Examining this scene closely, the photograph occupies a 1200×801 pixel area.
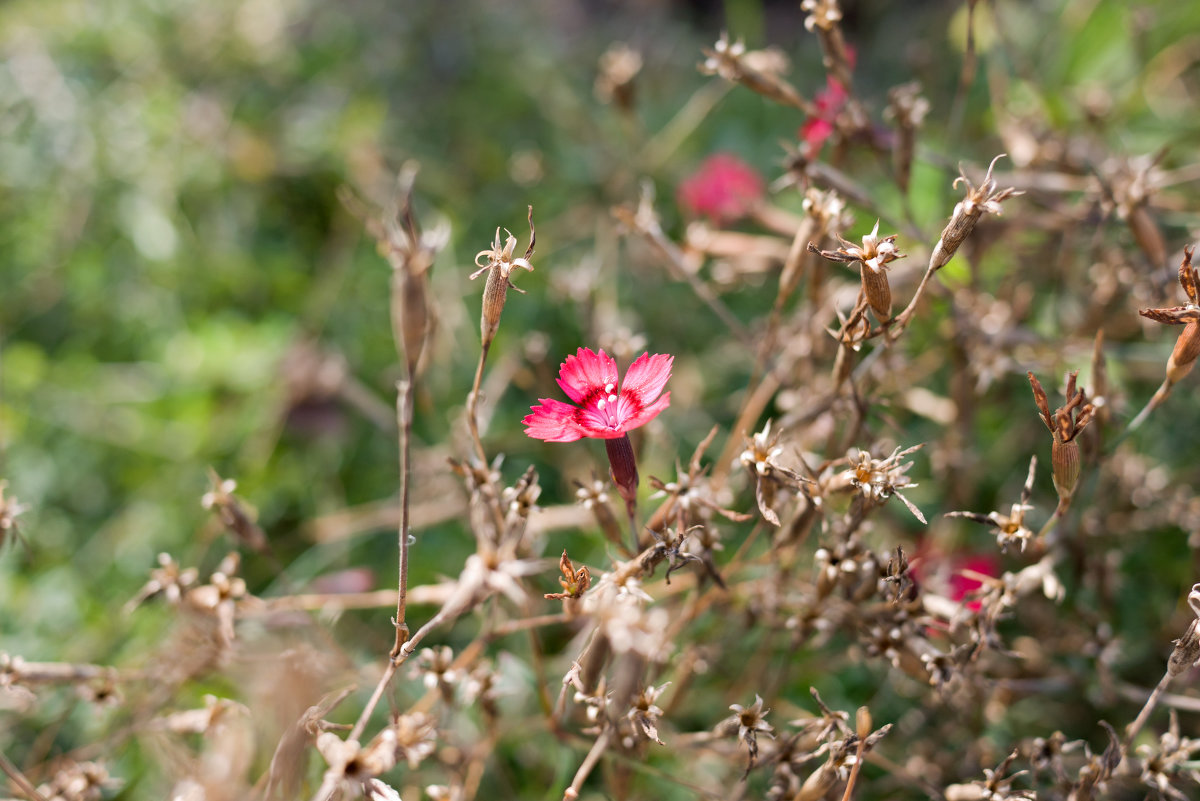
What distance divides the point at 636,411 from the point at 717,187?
4.10 feet

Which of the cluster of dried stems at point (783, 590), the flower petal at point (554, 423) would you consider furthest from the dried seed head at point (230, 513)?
the flower petal at point (554, 423)

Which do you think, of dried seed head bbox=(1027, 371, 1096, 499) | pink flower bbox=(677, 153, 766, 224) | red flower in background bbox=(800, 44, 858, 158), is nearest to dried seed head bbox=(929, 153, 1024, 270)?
dried seed head bbox=(1027, 371, 1096, 499)

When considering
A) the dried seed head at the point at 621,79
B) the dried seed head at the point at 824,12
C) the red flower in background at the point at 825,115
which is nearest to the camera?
the dried seed head at the point at 824,12

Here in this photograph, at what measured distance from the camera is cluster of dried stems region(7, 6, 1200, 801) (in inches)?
45.3

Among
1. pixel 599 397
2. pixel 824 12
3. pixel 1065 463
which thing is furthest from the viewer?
pixel 824 12

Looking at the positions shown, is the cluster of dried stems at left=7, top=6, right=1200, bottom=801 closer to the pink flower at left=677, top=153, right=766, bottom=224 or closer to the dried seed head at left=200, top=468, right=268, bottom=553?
the dried seed head at left=200, top=468, right=268, bottom=553

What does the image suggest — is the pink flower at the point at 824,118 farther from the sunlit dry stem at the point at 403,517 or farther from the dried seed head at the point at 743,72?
the sunlit dry stem at the point at 403,517

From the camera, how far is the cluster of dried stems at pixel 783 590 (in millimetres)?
1149

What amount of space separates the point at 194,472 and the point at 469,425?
4.35 feet

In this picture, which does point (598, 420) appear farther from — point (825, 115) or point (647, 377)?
point (825, 115)

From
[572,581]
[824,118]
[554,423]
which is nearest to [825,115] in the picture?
[824,118]

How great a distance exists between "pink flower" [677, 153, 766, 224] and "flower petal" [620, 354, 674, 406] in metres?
0.98

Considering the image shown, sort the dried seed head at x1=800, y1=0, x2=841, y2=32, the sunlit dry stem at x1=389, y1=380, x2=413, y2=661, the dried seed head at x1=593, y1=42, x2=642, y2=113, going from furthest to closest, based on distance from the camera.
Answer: the dried seed head at x1=593, y1=42, x2=642, y2=113
the dried seed head at x1=800, y1=0, x2=841, y2=32
the sunlit dry stem at x1=389, y1=380, x2=413, y2=661

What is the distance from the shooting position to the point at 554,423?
3.88ft
